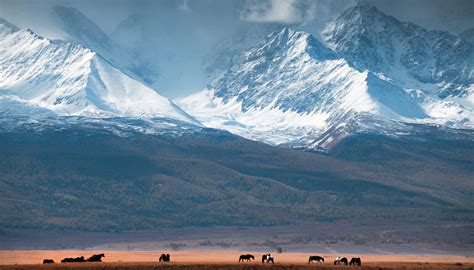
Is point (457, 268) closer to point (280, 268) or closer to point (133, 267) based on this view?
point (280, 268)

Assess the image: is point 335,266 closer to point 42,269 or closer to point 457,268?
point 457,268

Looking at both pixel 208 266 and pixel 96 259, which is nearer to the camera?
pixel 208 266

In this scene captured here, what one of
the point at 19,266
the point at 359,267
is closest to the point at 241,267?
the point at 359,267

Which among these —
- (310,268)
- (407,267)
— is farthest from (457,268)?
(310,268)

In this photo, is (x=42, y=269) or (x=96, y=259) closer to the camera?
(x=42, y=269)

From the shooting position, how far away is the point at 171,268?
7072 inches

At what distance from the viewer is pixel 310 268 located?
18550 cm

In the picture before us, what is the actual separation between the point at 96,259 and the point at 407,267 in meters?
44.6

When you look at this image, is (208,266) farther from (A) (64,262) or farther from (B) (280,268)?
(A) (64,262)

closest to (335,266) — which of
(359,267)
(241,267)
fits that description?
(359,267)

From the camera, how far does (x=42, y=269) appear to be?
18012 centimetres

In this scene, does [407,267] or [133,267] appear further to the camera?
[407,267]

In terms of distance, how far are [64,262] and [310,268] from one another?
116ft

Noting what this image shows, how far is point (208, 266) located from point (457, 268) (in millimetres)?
36940
